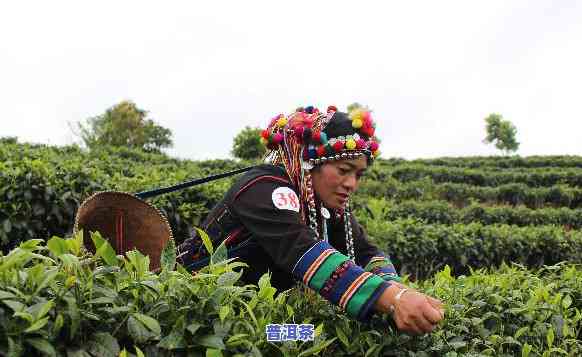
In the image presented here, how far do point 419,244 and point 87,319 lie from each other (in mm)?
5305

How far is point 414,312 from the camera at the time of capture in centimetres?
185

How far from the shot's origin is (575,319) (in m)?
2.47

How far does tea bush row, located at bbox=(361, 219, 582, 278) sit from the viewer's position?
610 cm

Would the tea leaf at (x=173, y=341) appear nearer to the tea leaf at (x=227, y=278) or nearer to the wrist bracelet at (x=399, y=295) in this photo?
the tea leaf at (x=227, y=278)

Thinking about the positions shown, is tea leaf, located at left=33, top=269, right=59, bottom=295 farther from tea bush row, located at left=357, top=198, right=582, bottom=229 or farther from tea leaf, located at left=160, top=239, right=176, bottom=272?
tea bush row, located at left=357, top=198, right=582, bottom=229

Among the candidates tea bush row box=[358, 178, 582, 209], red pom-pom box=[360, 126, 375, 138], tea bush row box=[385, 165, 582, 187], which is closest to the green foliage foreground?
red pom-pom box=[360, 126, 375, 138]

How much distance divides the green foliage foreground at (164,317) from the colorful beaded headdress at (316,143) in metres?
0.58

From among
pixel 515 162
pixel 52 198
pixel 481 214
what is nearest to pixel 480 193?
pixel 481 214

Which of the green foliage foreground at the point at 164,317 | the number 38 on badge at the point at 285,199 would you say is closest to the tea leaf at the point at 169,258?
the green foliage foreground at the point at 164,317

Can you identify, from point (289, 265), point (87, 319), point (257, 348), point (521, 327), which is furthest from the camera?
point (521, 327)

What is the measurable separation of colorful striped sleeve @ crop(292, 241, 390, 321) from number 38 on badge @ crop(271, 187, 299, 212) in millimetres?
205

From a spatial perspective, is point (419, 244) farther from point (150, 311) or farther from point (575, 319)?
point (150, 311)

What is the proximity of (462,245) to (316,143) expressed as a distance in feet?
16.1

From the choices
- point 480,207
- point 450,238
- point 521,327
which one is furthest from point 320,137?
point 480,207
